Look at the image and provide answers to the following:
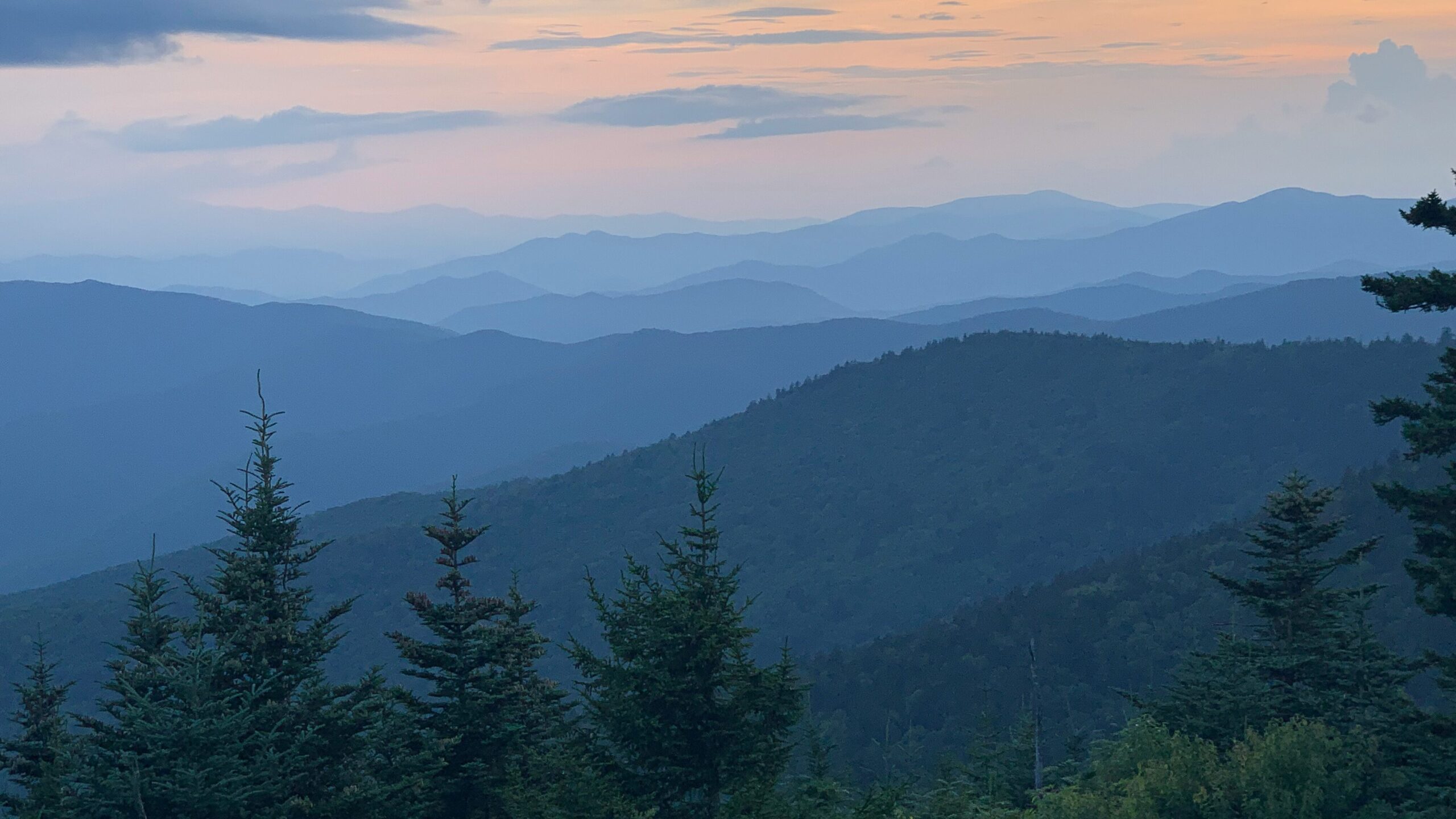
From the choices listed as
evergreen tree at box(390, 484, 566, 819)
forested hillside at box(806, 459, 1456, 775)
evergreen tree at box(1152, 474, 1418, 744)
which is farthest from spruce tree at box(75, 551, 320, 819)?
forested hillside at box(806, 459, 1456, 775)

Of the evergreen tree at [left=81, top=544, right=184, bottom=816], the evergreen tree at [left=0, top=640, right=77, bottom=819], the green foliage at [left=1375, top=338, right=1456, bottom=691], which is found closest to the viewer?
the evergreen tree at [left=81, top=544, right=184, bottom=816]

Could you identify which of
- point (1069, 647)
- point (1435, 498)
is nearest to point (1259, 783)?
point (1435, 498)

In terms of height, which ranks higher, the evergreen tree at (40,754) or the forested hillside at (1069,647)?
the evergreen tree at (40,754)

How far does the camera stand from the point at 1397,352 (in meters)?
195

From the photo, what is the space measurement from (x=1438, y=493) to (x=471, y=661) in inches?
672

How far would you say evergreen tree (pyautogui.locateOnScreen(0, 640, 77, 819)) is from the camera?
18.6 meters

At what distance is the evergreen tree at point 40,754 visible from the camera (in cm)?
1858

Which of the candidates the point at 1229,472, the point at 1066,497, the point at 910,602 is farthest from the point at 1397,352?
the point at 910,602

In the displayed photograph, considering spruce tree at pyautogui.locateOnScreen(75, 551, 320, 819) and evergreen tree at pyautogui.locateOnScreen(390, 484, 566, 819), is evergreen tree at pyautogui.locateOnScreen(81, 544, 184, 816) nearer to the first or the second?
spruce tree at pyautogui.locateOnScreen(75, 551, 320, 819)

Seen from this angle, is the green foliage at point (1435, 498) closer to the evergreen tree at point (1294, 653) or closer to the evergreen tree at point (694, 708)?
the evergreen tree at point (1294, 653)

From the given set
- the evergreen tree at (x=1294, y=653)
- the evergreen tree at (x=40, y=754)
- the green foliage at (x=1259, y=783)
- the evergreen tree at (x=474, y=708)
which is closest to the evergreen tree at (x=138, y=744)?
the evergreen tree at (x=40, y=754)

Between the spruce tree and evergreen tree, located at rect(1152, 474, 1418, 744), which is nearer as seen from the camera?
the spruce tree

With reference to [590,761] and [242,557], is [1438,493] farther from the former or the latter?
[242,557]

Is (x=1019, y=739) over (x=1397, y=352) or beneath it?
beneath
